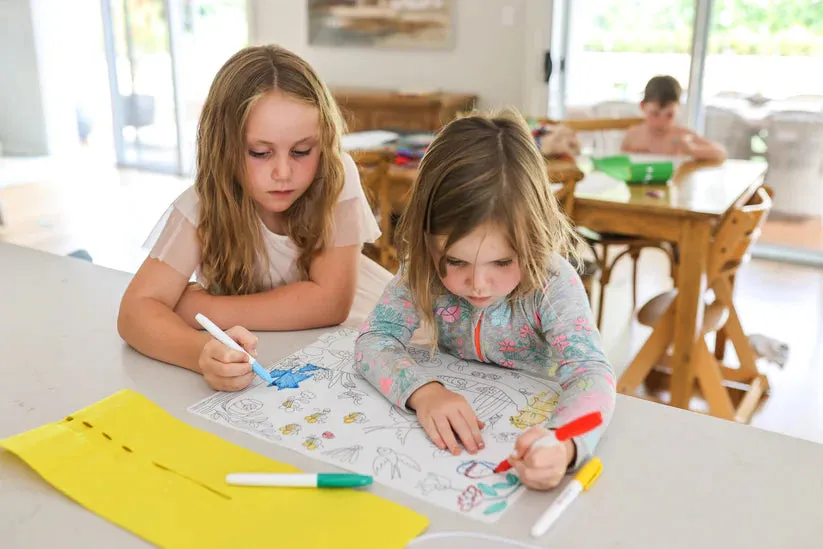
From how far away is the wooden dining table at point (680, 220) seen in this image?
2117 mm

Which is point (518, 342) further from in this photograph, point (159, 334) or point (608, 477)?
point (159, 334)

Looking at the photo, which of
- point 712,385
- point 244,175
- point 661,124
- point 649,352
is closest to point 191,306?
point 244,175

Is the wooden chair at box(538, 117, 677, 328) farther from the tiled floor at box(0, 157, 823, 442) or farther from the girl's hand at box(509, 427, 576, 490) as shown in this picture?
the girl's hand at box(509, 427, 576, 490)

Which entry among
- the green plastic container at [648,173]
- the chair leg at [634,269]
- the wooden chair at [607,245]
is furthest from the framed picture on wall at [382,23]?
the green plastic container at [648,173]

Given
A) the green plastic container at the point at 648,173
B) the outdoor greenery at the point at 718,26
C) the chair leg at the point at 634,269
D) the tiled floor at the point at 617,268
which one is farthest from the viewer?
the outdoor greenery at the point at 718,26

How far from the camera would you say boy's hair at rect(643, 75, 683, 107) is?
3090mm

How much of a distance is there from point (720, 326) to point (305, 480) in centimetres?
188

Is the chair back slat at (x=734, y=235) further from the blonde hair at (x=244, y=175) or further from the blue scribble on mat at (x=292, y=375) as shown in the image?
the blue scribble on mat at (x=292, y=375)

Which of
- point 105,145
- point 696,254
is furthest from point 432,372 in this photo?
point 105,145

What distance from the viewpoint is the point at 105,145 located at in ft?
23.2

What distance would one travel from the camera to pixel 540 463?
0.74m

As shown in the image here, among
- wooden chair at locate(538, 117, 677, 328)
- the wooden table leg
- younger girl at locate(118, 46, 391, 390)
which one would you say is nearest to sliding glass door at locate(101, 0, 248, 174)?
wooden chair at locate(538, 117, 677, 328)

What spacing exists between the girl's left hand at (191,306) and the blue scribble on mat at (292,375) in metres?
0.22

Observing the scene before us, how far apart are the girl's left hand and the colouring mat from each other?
19cm
